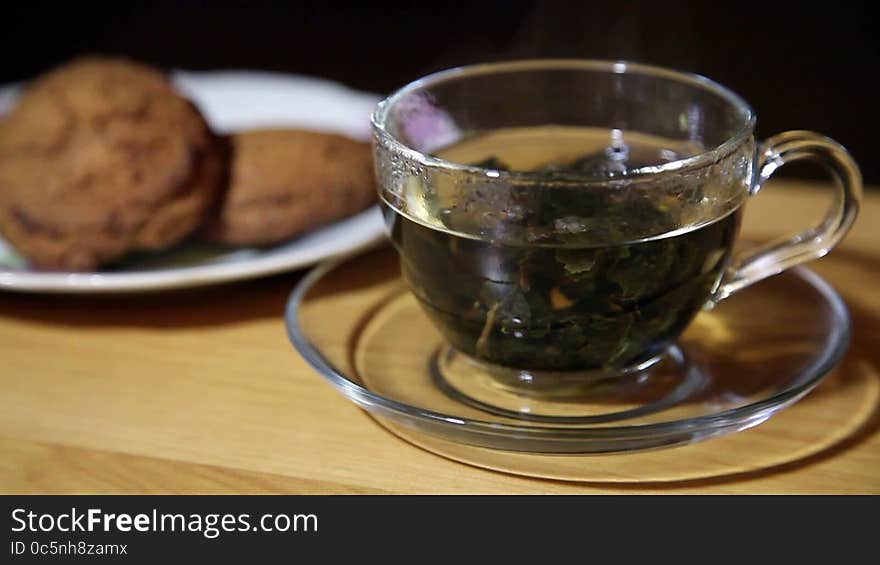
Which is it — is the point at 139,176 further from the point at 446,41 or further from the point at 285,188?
the point at 446,41

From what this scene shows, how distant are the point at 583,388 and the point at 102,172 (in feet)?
1.60

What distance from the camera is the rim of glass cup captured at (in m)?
0.67

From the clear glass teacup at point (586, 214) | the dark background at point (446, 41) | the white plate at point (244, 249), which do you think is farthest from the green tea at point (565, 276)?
the dark background at point (446, 41)

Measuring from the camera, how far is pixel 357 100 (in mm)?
1288

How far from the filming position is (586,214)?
67 centimetres

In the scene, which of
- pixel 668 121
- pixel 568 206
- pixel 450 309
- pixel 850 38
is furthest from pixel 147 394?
pixel 850 38

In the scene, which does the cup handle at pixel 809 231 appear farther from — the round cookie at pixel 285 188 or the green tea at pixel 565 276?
the round cookie at pixel 285 188

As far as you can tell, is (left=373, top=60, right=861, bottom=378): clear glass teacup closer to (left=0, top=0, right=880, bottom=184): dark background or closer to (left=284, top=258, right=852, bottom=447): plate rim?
(left=284, top=258, right=852, bottom=447): plate rim

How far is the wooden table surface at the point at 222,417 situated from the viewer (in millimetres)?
694

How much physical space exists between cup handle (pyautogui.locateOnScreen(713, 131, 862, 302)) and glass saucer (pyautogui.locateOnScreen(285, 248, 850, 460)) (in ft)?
0.23

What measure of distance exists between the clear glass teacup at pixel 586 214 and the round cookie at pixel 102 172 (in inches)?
9.8

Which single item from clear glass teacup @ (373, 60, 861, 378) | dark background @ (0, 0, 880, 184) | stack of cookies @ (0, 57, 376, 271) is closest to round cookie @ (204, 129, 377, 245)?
stack of cookies @ (0, 57, 376, 271)

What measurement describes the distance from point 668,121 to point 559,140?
0.33 ft
